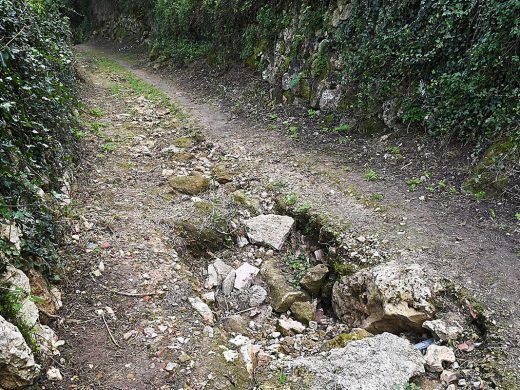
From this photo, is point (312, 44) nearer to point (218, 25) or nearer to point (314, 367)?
point (218, 25)

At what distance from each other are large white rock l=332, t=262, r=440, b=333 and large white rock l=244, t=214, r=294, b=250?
102 cm

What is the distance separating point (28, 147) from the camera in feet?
11.8

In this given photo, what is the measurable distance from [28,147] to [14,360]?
2081 millimetres

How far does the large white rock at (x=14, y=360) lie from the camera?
2.25 metres

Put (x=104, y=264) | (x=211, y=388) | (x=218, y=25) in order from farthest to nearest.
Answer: (x=218, y=25), (x=104, y=264), (x=211, y=388)

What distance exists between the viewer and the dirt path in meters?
3.58

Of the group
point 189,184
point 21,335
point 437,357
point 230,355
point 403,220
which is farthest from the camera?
point 189,184

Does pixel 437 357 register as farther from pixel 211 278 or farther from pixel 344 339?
pixel 211 278

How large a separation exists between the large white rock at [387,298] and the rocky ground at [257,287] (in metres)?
0.01

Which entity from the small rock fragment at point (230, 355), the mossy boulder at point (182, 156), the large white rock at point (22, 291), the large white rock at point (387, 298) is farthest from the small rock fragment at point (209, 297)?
the mossy boulder at point (182, 156)

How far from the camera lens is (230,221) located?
16.5 ft

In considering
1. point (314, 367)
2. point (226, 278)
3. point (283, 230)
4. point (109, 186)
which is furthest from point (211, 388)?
point (109, 186)

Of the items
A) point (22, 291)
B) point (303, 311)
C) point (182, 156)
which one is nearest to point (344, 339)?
point (303, 311)

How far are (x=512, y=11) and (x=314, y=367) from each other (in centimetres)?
495
